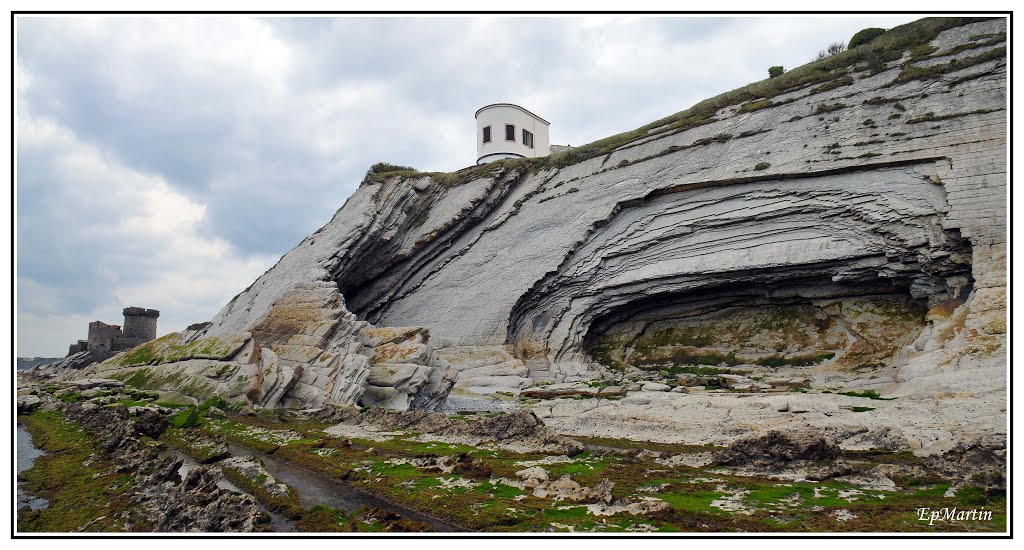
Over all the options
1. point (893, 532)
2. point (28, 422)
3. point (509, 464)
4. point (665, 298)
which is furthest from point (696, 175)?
point (28, 422)

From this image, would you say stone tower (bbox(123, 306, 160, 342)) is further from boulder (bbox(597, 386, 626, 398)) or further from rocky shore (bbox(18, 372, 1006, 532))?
boulder (bbox(597, 386, 626, 398))

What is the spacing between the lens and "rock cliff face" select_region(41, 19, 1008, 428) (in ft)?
81.5

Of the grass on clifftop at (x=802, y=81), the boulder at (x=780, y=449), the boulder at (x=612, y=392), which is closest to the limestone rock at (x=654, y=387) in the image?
the boulder at (x=612, y=392)

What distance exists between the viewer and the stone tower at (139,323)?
5122cm

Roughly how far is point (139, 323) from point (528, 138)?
4012 centimetres

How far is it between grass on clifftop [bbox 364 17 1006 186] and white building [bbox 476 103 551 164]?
937 centimetres

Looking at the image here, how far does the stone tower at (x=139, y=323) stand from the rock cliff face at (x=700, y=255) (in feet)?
66.7

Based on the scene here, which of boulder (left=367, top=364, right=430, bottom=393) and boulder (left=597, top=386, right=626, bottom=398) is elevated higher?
boulder (left=367, top=364, right=430, bottom=393)

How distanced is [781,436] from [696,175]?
22.3 metres

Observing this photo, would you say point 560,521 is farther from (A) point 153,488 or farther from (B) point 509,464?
(A) point 153,488

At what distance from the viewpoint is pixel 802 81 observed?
33.2m

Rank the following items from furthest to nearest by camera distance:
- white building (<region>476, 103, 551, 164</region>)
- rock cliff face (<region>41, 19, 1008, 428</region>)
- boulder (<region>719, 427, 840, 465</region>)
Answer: white building (<region>476, 103, 551, 164</region>), rock cliff face (<region>41, 19, 1008, 428</region>), boulder (<region>719, 427, 840, 465</region>)

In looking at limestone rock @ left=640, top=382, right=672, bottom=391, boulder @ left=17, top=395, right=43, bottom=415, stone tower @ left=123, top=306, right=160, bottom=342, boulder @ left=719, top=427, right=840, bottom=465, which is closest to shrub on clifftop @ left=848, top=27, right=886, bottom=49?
limestone rock @ left=640, top=382, right=672, bottom=391

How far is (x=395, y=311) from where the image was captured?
4169cm
